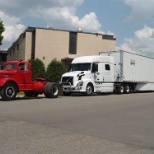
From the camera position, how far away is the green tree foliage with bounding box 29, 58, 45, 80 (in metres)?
40.1

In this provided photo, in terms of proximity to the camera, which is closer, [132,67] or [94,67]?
[94,67]

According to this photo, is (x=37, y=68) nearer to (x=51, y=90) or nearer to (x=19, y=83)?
(x=51, y=90)

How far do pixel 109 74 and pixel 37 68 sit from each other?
1378 centimetres

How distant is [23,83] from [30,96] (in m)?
2.98

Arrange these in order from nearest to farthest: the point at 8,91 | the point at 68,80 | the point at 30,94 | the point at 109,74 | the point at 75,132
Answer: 1. the point at 75,132
2. the point at 8,91
3. the point at 30,94
4. the point at 68,80
5. the point at 109,74

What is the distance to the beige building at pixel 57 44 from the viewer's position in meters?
43.9

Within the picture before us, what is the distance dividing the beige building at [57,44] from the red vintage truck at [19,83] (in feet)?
67.9

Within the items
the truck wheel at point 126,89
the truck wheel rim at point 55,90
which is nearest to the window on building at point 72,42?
the truck wheel at point 126,89

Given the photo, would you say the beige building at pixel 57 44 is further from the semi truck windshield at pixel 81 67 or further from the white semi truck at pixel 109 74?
the semi truck windshield at pixel 81 67

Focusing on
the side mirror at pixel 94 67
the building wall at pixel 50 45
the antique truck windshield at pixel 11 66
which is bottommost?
the antique truck windshield at pixel 11 66

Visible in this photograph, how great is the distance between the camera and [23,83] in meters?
21.5

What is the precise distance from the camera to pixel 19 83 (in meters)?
21.2

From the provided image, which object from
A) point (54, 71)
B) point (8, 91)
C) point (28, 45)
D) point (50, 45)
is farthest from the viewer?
point (28, 45)

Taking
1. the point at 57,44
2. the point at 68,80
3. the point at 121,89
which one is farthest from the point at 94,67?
the point at 57,44
